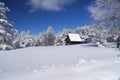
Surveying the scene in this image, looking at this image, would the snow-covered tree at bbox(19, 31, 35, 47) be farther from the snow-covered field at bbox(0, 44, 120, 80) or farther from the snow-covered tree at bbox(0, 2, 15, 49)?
the snow-covered field at bbox(0, 44, 120, 80)

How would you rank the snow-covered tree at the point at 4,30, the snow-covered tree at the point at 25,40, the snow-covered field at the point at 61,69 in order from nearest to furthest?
the snow-covered field at the point at 61,69, the snow-covered tree at the point at 4,30, the snow-covered tree at the point at 25,40

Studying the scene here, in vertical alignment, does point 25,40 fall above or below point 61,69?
above

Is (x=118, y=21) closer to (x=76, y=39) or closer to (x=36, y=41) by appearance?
(x=76, y=39)

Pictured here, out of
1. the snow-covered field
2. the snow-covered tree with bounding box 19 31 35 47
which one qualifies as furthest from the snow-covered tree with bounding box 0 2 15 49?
the snow-covered tree with bounding box 19 31 35 47

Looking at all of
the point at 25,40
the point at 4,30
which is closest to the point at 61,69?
the point at 4,30

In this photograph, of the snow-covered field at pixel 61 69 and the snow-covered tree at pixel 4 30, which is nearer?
the snow-covered field at pixel 61 69

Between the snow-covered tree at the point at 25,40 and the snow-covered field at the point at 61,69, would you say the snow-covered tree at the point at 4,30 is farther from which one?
the snow-covered tree at the point at 25,40

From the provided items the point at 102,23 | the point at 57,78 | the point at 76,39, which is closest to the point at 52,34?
the point at 76,39

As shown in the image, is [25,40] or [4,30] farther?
[25,40]

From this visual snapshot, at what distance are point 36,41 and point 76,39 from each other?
38.9 metres

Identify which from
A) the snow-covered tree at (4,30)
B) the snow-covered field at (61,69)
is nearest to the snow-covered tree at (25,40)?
the snow-covered tree at (4,30)

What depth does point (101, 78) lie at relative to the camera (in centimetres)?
844

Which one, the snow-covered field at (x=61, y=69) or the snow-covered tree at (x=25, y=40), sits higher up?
the snow-covered tree at (x=25, y=40)

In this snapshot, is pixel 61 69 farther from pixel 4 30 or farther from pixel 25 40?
pixel 25 40
